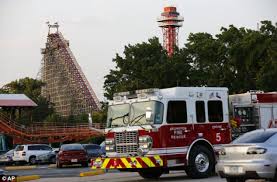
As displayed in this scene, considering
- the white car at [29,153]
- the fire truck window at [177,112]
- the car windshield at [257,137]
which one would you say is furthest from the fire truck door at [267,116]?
the white car at [29,153]

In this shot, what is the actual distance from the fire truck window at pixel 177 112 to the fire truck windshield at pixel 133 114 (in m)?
0.34

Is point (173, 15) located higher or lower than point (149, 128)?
higher

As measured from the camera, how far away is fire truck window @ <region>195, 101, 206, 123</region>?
64.3 feet

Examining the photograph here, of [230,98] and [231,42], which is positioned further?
[231,42]

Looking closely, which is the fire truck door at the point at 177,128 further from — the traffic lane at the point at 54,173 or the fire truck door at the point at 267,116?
the traffic lane at the point at 54,173

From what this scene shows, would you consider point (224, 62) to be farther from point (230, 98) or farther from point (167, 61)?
point (230, 98)

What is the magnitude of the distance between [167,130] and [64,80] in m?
98.4

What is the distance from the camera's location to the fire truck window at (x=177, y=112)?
746 inches

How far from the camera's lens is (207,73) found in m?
54.2

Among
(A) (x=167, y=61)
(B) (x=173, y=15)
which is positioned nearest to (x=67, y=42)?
(B) (x=173, y=15)

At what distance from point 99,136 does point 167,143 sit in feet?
151

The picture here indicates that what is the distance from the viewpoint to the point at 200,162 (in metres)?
19.3

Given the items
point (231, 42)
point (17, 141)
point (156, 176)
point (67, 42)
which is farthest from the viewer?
point (67, 42)

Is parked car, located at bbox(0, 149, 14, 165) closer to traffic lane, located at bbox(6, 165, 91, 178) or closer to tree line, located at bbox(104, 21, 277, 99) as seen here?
traffic lane, located at bbox(6, 165, 91, 178)
